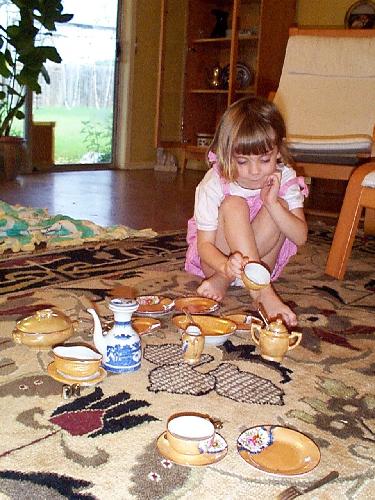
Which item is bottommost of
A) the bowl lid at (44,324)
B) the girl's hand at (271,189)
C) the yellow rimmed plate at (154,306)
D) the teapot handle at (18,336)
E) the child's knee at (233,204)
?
the yellow rimmed plate at (154,306)

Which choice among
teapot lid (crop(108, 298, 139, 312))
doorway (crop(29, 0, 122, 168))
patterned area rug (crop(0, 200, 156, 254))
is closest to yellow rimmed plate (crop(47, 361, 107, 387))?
teapot lid (crop(108, 298, 139, 312))

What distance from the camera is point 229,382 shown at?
1026 mm

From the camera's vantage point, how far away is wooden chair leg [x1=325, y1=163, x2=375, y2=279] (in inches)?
69.6

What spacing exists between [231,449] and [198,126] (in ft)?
13.6

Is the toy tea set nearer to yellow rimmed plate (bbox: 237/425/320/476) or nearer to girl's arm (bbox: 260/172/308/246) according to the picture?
yellow rimmed plate (bbox: 237/425/320/476)

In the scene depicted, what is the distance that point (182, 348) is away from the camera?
1.08 metres

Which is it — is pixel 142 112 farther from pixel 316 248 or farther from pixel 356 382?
pixel 356 382

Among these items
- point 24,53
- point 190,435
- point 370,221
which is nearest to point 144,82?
point 24,53

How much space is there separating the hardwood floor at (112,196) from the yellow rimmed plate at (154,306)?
3.37 ft

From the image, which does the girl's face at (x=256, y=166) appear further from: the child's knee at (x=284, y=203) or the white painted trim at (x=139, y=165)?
the white painted trim at (x=139, y=165)

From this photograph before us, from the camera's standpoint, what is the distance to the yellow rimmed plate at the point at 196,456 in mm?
746

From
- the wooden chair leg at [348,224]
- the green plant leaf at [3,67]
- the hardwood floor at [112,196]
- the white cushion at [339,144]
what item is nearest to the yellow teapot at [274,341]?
the wooden chair leg at [348,224]

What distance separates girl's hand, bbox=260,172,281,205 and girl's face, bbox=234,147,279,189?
0.02 m

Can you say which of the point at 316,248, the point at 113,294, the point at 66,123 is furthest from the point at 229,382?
the point at 66,123
